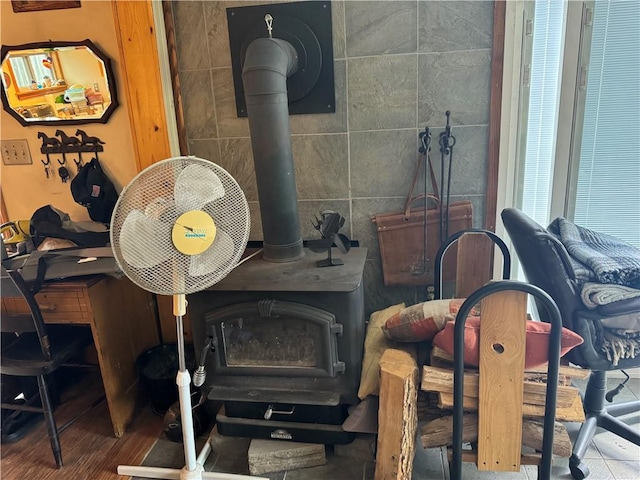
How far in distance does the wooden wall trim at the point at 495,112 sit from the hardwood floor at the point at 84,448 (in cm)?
175

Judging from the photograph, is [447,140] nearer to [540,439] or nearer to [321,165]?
[321,165]

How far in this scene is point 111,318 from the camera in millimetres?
1908

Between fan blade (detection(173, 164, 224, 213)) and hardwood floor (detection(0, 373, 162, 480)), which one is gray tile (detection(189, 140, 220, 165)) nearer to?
fan blade (detection(173, 164, 224, 213))

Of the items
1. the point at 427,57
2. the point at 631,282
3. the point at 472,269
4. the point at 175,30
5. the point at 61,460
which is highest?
the point at 175,30

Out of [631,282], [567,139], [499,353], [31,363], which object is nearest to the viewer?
[499,353]

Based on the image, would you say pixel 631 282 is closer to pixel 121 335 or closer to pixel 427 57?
pixel 427 57

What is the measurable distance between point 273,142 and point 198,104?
2.06 feet

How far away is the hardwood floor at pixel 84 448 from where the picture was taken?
5.69 feet

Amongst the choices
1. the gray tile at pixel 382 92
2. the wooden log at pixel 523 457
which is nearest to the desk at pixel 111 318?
the gray tile at pixel 382 92

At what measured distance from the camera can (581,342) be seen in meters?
1.32

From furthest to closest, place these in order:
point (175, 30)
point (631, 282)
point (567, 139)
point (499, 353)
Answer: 1. point (175, 30)
2. point (567, 139)
3. point (631, 282)
4. point (499, 353)

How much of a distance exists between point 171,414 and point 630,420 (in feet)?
6.03

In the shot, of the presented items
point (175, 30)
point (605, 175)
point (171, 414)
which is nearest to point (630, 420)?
point (605, 175)

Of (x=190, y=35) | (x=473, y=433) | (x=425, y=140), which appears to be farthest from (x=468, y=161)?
(x=190, y=35)
